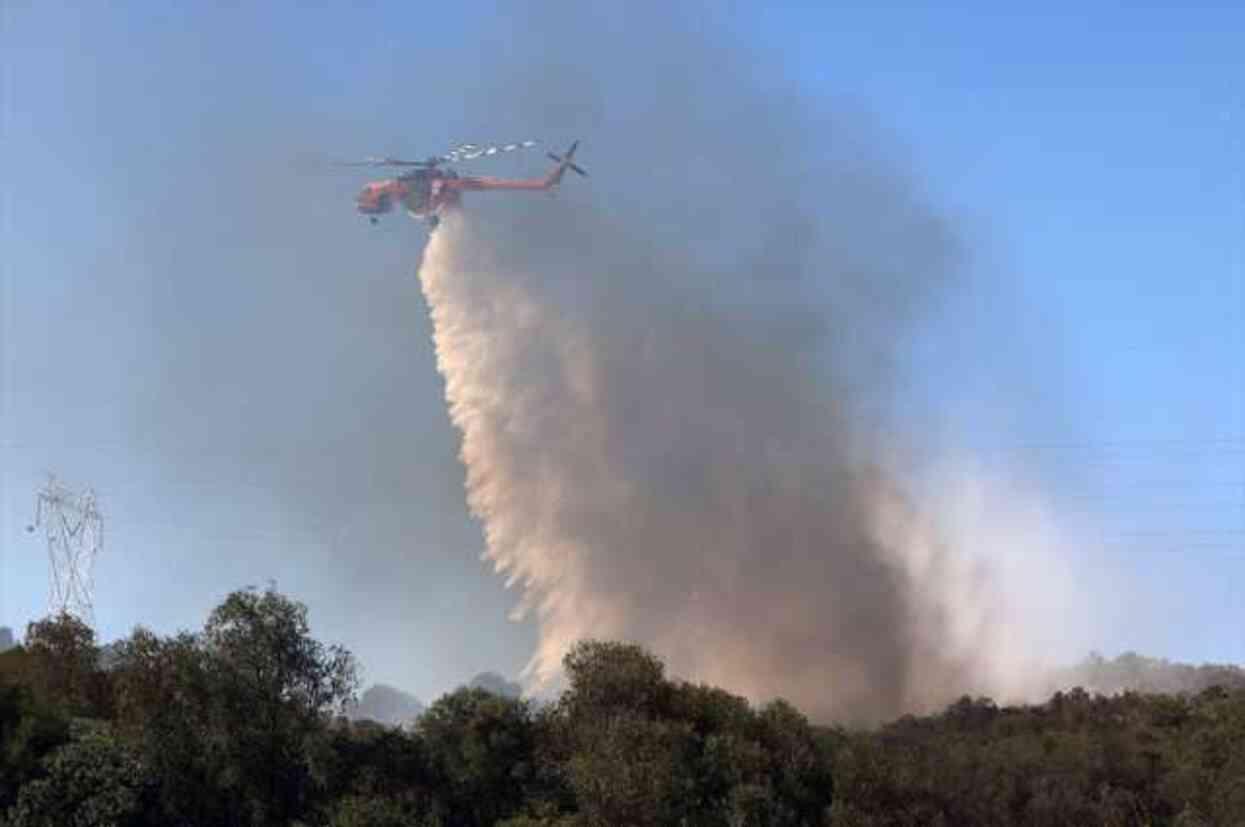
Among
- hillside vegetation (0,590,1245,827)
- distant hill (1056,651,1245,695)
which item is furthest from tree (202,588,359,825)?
distant hill (1056,651,1245,695)

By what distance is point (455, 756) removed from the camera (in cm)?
5397

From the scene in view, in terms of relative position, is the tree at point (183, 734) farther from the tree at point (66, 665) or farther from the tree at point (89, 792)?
the tree at point (66, 665)

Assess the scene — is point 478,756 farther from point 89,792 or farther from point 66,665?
point 66,665

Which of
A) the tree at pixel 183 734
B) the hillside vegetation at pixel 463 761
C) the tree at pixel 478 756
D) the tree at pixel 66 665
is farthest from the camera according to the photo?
the tree at pixel 66 665

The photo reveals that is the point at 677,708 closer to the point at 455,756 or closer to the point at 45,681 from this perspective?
the point at 455,756

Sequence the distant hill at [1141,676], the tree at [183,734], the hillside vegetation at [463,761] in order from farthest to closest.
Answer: the distant hill at [1141,676] < the tree at [183,734] < the hillside vegetation at [463,761]

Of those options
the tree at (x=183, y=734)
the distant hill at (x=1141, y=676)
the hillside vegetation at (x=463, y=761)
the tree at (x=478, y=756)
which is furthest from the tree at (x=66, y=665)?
the distant hill at (x=1141, y=676)

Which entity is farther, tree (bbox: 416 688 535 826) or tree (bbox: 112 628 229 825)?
tree (bbox: 416 688 535 826)

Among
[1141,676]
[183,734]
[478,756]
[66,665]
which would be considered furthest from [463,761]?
[1141,676]

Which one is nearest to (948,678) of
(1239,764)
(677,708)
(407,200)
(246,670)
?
(407,200)

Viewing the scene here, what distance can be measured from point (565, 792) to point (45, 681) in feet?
81.6

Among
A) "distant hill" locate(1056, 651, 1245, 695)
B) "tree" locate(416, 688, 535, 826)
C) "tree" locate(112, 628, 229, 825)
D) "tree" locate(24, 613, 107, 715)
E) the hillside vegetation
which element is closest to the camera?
the hillside vegetation

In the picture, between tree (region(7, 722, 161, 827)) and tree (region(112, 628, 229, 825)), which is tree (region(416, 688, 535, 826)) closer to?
tree (region(112, 628, 229, 825))

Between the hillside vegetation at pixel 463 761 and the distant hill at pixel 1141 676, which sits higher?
the distant hill at pixel 1141 676
